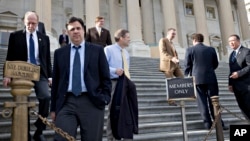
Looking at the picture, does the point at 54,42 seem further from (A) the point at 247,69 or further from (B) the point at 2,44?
(A) the point at 247,69

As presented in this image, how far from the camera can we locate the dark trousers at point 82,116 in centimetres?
294

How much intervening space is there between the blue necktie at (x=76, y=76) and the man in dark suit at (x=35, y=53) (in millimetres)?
1488

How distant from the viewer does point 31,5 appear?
875 inches

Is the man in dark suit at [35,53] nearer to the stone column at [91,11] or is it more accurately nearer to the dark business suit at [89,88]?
the dark business suit at [89,88]

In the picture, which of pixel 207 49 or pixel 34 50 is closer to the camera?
pixel 34 50

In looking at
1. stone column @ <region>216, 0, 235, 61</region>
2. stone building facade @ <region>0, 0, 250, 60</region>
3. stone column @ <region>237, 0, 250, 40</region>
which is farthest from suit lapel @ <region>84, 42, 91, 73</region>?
stone column @ <region>237, 0, 250, 40</region>

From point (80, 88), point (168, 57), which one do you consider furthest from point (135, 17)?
point (80, 88)

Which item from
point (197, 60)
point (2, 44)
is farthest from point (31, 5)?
point (197, 60)

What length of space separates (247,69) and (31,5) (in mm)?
19755

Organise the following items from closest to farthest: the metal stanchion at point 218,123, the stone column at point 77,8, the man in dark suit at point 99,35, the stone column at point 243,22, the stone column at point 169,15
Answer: the metal stanchion at point 218,123, the man in dark suit at point 99,35, the stone column at point 169,15, the stone column at point 77,8, the stone column at point 243,22

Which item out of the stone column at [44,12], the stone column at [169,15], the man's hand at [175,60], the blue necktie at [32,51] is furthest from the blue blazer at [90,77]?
the stone column at [169,15]

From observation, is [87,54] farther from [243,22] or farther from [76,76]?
[243,22]

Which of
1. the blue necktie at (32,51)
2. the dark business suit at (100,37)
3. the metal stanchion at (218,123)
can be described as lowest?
the metal stanchion at (218,123)

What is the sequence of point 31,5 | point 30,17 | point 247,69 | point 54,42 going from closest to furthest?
point 30,17, point 247,69, point 54,42, point 31,5
